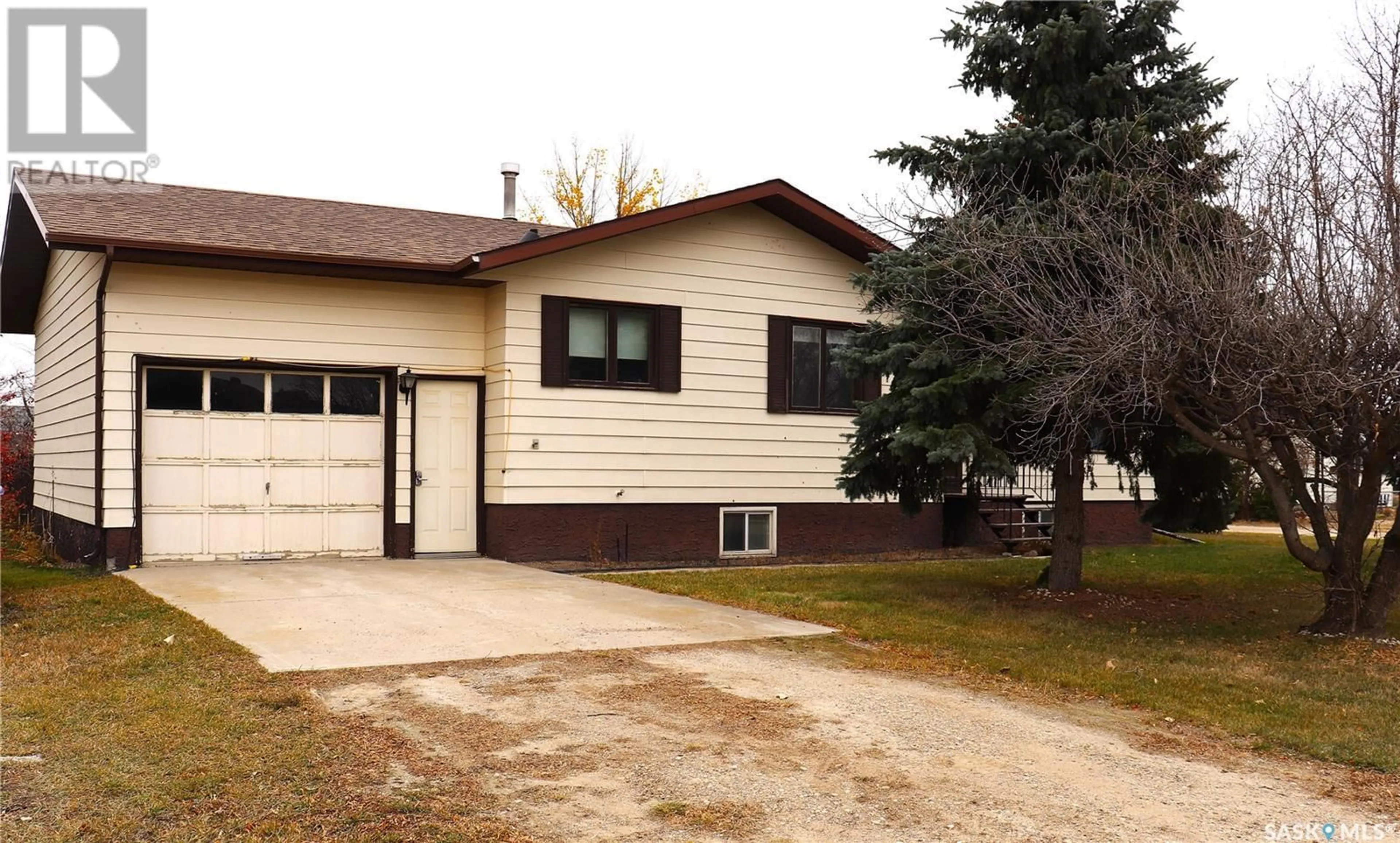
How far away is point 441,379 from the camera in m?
14.7

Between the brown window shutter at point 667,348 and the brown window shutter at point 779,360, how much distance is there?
57.1 inches

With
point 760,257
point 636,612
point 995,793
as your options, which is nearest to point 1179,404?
point 636,612

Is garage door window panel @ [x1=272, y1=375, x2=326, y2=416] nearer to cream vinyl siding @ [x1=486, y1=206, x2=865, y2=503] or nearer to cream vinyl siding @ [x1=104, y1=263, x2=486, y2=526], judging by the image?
cream vinyl siding @ [x1=104, y1=263, x2=486, y2=526]

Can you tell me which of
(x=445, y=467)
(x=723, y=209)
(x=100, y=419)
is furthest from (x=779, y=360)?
(x=100, y=419)

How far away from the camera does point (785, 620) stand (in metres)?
9.97

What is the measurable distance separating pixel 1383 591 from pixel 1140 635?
69.9 inches

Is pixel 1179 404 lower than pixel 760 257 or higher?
lower

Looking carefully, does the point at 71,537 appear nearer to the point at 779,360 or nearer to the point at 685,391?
the point at 685,391

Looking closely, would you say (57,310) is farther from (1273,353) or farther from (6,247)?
(1273,353)

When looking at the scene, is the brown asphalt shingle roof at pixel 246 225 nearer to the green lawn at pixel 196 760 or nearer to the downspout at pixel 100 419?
the downspout at pixel 100 419

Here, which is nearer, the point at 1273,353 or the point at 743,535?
the point at 1273,353

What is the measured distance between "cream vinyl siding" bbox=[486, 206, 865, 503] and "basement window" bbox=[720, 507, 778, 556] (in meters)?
0.20

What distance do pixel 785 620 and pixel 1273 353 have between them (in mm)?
4226

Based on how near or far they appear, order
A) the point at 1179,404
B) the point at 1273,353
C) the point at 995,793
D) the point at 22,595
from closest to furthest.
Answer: the point at 995,793 → the point at 1273,353 → the point at 1179,404 → the point at 22,595
